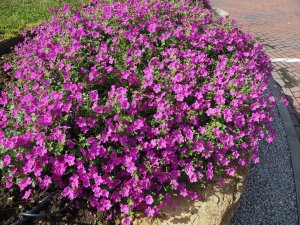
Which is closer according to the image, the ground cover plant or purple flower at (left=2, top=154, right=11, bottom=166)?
purple flower at (left=2, top=154, right=11, bottom=166)

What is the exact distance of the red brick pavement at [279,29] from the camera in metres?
5.47

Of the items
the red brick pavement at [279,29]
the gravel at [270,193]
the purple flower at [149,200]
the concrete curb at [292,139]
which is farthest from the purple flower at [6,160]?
the red brick pavement at [279,29]

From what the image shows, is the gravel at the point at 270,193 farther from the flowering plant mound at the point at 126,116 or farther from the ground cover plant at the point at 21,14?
the ground cover plant at the point at 21,14

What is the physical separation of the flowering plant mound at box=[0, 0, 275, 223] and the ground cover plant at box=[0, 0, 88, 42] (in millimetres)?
1343

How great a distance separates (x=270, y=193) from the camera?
3.36 m

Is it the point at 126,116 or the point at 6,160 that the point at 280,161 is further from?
the point at 6,160

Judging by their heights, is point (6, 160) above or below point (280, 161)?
above

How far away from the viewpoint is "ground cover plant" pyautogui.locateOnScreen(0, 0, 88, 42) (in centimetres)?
484

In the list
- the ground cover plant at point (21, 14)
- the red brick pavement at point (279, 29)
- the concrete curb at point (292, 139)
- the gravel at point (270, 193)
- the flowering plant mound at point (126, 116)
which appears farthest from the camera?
the red brick pavement at point (279, 29)

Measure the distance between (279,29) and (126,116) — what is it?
24.1ft

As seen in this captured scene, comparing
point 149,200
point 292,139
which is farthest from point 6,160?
point 292,139

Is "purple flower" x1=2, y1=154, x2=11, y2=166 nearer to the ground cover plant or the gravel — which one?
the gravel

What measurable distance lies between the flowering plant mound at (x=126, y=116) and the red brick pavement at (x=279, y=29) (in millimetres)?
1993

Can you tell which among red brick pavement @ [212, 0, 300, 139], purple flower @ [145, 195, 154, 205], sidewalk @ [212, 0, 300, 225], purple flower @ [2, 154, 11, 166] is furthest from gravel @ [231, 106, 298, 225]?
purple flower @ [2, 154, 11, 166]
